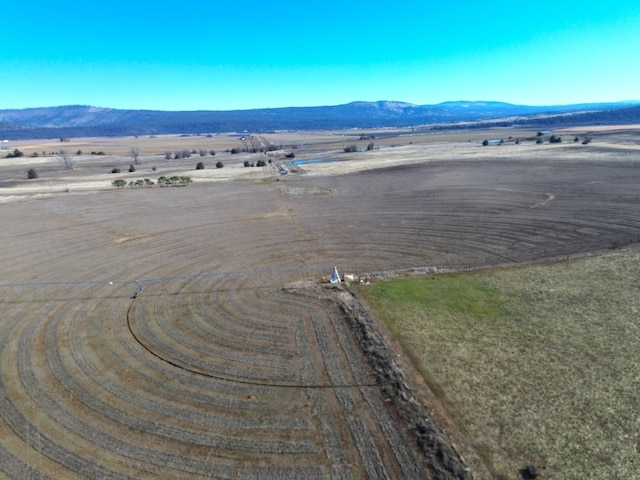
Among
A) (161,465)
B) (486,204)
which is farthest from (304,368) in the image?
(486,204)

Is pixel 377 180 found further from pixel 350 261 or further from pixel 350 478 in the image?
pixel 350 478

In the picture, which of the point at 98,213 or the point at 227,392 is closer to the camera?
the point at 227,392

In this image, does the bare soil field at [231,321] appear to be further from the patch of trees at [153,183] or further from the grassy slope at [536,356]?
the patch of trees at [153,183]

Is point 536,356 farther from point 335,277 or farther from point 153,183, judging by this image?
point 153,183

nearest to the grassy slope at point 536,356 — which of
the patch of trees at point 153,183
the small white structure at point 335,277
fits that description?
the small white structure at point 335,277

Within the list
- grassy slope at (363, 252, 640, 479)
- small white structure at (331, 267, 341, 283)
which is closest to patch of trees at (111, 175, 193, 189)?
small white structure at (331, 267, 341, 283)

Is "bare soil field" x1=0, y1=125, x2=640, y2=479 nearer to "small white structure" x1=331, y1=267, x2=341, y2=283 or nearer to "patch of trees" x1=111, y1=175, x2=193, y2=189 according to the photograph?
"small white structure" x1=331, y1=267, x2=341, y2=283

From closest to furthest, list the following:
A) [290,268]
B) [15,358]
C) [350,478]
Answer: [350,478], [15,358], [290,268]
